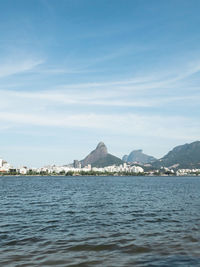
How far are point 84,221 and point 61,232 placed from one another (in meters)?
5.40

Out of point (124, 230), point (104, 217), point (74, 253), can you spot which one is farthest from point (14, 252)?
point (104, 217)

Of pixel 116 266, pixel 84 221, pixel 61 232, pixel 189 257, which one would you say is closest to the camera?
pixel 116 266

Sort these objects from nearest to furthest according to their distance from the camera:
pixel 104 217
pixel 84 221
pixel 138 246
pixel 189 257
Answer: pixel 189 257 → pixel 138 246 → pixel 84 221 → pixel 104 217

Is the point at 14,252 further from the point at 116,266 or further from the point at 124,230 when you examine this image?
the point at 124,230

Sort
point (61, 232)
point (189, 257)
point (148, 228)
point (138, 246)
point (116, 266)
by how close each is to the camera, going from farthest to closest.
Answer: point (148, 228), point (61, 232), point (138, 246), point (189, 257), point (116, 266)

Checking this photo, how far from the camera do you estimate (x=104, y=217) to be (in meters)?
28.5

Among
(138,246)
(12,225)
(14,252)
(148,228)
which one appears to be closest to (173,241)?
(138,246)

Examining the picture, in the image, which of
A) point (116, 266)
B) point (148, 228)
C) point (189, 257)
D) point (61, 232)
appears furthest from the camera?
point (148, 228)

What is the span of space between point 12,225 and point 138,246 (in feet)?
43.8

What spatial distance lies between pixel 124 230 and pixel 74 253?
7418 millimetres

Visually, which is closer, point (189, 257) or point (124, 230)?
point (189, 257)

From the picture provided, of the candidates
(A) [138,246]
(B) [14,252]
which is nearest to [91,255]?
(A) [138,246]

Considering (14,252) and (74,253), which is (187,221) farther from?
→ (14,252)

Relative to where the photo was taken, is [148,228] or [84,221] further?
[84,221]
